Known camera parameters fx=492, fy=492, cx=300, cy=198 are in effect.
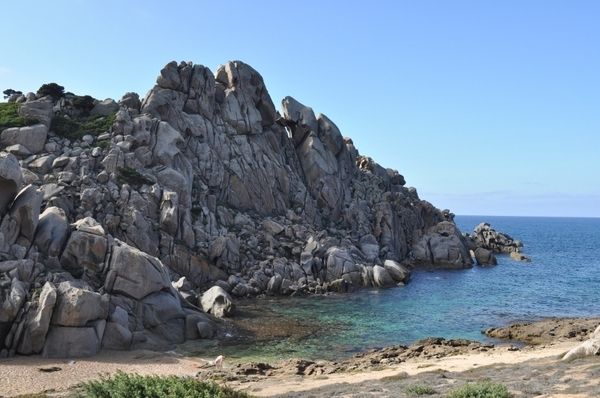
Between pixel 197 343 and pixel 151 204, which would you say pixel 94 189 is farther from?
pixel 197 343

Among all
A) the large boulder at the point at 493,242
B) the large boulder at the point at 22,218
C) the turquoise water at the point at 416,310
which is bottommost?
the turquoise water at the point at 416,310

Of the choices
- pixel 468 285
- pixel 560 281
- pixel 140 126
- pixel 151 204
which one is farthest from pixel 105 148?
pixel 560 281

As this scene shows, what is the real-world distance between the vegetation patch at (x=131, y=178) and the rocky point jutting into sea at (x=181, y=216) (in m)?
0.24

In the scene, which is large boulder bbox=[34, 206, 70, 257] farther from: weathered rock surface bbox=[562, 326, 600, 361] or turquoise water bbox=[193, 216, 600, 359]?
weathered rock surface bbox=[562, 326, 600, 361]

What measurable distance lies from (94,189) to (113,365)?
98.1 feet

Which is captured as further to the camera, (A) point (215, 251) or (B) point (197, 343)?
(A) point (215, 251)

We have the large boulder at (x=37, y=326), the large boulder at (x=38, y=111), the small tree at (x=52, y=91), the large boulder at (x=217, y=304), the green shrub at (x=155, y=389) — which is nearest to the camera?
the green shrub at (x=155, y=389)

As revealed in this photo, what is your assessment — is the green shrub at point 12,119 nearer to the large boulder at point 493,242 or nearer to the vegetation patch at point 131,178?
the vegetation patch at point 131,178

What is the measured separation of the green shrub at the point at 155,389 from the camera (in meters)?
16.7

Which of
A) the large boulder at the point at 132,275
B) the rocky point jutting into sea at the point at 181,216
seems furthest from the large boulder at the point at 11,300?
the large boulder at the point at 132,275

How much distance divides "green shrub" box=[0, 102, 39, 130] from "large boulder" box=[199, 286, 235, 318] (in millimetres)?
34956

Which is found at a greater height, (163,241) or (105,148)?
(105,148)

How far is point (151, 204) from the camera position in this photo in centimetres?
5962

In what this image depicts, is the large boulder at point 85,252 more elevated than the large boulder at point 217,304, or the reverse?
the large boulder at point 85,252
